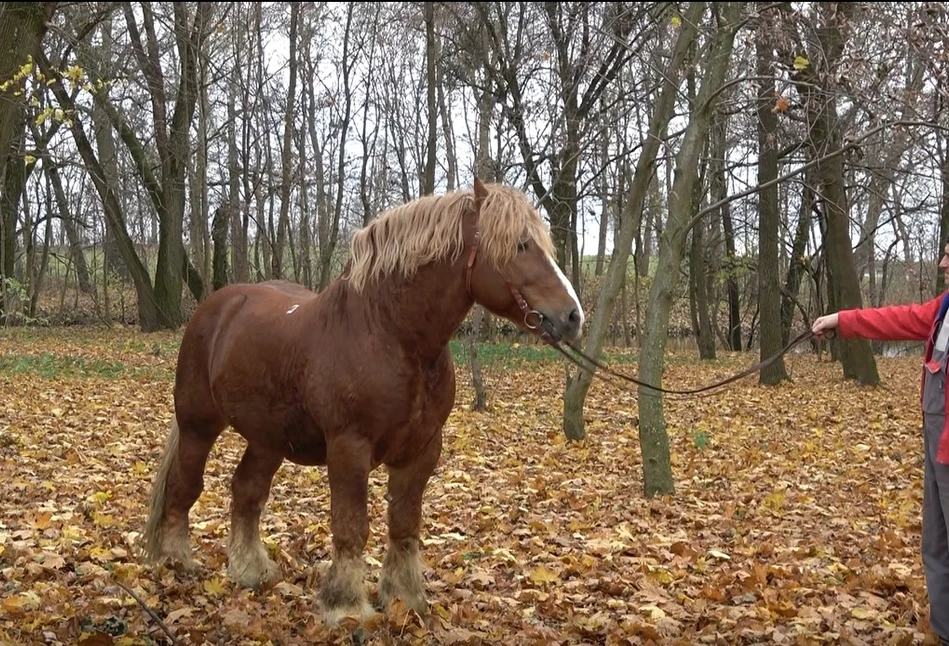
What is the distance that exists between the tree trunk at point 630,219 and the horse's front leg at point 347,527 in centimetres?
548

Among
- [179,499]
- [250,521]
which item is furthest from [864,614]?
[179,499]

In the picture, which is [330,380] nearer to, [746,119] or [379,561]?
[379,561]

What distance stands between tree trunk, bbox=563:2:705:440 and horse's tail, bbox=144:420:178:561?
5101 millimetres

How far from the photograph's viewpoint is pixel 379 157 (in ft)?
115

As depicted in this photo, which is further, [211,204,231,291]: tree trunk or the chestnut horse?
[211,204,231,291]: tree trunk

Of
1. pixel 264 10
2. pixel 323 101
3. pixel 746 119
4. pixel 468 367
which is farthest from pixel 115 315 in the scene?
pixel 746 119

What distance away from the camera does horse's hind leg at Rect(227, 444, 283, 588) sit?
4.96 metres

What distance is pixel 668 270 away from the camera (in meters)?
7.65

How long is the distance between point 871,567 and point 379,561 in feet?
10.3

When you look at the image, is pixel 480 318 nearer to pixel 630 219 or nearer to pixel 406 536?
pixel 630 219

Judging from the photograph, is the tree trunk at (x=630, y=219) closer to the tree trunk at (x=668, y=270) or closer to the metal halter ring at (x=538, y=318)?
the tree trunk at (x=668, y=270)

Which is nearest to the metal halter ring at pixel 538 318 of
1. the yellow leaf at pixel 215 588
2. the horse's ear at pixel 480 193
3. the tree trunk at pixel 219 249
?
the horse's ear at pixel 480 193

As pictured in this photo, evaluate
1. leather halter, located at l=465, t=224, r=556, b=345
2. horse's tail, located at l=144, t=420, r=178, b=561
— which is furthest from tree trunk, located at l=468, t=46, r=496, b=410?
leather halter, located at l=465, t=224, r=556, b=345

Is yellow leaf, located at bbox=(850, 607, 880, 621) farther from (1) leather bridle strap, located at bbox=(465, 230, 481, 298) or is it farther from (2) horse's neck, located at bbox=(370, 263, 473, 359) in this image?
(1) leather bridle strap, located at bbox=(465, 230, 481, 298)
